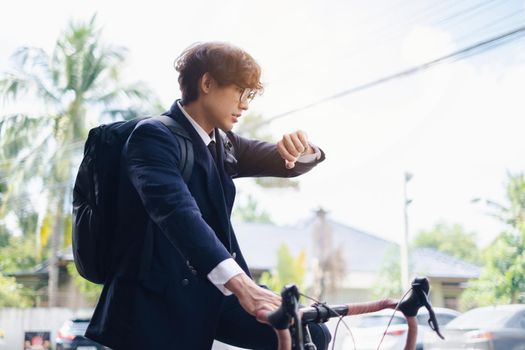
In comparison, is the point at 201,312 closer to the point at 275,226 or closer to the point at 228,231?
the point at 228,231

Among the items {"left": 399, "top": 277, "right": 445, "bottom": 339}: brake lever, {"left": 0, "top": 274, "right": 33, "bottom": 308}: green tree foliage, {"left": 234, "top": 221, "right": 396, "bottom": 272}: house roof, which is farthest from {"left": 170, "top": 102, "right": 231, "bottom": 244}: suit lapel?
{"left": 234, "top": 221, "right": 396, "bottom": 272}: house roof

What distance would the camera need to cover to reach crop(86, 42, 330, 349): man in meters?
1.31

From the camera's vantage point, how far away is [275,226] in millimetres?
27984

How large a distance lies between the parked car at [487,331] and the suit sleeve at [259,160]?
4.09 m

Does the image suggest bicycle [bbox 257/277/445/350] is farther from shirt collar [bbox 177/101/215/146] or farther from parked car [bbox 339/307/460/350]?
parked car [bbox 339/307/460/350]

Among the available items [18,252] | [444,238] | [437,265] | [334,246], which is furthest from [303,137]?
[444,238]

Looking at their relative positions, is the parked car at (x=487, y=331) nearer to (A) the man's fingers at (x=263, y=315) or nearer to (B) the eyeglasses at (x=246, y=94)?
(B) the eyeglasses at (x=246, y=94)

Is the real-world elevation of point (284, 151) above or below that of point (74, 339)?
above

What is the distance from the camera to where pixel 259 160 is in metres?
1.78

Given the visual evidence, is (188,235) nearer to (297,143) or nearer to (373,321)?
(297,143)

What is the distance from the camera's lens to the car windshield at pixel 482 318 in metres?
5.89

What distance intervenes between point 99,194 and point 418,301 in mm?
661

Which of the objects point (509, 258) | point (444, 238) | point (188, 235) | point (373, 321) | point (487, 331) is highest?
point (188, 235)

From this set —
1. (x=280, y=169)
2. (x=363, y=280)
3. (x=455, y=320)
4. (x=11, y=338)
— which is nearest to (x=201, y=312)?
(x=280, y=169)
